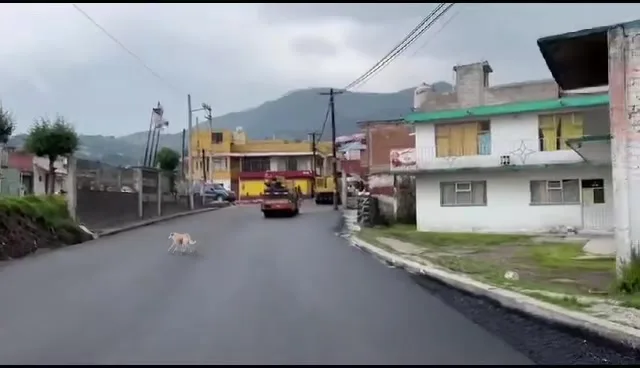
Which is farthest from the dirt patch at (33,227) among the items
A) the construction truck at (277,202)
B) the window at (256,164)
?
the window at (256,164)

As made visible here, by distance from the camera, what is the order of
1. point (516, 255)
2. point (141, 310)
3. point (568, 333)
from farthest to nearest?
point (516, 255) < point (141, 310) < point (568, 333)

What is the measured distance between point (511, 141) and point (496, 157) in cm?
101

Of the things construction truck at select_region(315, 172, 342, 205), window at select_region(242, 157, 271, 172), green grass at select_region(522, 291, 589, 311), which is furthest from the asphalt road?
window at select_region(242, 157, 271, 172)

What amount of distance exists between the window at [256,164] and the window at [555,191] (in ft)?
205

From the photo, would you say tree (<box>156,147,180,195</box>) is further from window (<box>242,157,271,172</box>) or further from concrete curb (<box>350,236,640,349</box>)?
concrete curb (<box>350,236,640,349</box>)

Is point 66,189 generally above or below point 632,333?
above

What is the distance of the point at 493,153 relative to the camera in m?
35.1

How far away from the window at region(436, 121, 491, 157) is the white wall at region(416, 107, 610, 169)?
11.1 inches

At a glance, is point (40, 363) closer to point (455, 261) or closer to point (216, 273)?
point (216, 273)

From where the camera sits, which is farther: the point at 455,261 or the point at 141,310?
the point at 455,261

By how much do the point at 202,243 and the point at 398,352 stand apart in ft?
56.5

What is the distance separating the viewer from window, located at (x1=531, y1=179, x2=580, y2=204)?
3438cm

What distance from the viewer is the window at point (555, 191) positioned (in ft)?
113

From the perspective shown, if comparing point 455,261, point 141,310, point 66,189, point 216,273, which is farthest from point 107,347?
point 66,189
